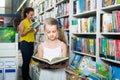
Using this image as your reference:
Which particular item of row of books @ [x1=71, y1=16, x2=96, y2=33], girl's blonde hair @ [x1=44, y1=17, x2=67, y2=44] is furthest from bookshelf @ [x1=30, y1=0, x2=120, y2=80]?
girl's blonde hair @ [x1=44, y1=17, x2=67, y2=44]

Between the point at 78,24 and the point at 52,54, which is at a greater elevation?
the point at 78,24

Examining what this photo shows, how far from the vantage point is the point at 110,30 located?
8.72 feet

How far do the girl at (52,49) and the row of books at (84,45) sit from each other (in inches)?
36.2

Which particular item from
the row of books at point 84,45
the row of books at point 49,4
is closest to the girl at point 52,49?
the row of books at point 84,45

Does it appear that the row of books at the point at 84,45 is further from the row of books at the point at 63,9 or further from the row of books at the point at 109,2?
the row of books at the point at 63,9

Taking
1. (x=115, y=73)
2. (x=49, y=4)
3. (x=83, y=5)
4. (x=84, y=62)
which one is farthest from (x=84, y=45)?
(x=49, y=4)

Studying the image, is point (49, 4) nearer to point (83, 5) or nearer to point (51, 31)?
point (83, 5)

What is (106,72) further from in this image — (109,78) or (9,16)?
(9,16)

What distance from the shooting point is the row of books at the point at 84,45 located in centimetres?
317

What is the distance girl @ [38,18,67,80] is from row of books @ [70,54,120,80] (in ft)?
1.80

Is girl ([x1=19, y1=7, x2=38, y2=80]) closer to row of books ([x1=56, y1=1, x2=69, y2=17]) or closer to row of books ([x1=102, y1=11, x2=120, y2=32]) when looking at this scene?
row of books ([x1=56, y1=1, x2=69, y2=17])

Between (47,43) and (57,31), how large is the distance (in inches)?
5.9

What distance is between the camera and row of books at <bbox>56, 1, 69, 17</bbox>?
4.31m

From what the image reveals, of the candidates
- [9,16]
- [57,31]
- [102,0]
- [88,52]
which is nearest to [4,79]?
[88,52]
